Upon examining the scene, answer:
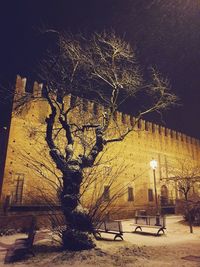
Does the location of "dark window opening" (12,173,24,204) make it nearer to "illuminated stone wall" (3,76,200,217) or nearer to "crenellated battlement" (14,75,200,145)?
"illuminated stone wall" (3,76,200,217)

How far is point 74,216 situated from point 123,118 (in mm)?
13608

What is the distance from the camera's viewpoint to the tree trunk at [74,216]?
686 cm

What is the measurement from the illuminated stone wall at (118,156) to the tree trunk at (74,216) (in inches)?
22.6

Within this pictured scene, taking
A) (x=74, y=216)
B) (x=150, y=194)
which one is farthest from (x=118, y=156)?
(x=74, y=216)

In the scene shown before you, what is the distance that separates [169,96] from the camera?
982 centimetres

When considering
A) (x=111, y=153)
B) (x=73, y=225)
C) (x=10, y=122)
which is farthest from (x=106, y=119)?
(x=111, y=153)

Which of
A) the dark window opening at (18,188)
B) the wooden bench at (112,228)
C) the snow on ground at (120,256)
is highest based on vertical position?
the dark window opening at (18,188)

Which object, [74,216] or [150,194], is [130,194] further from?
[74,216]

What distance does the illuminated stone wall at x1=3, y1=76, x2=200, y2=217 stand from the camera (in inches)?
509

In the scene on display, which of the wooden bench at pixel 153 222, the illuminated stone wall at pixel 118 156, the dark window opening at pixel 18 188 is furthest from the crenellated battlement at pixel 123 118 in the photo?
the wooden bench at pixel 153 222

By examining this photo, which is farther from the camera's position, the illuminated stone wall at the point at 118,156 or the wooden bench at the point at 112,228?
the illuminated stone wall at the point at 118,156

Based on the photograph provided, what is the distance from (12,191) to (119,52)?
8.58 meters

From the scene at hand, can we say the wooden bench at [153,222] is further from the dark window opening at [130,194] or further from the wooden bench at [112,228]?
the dark window opening at [130,194]

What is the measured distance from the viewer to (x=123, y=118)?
19938 millimetres
